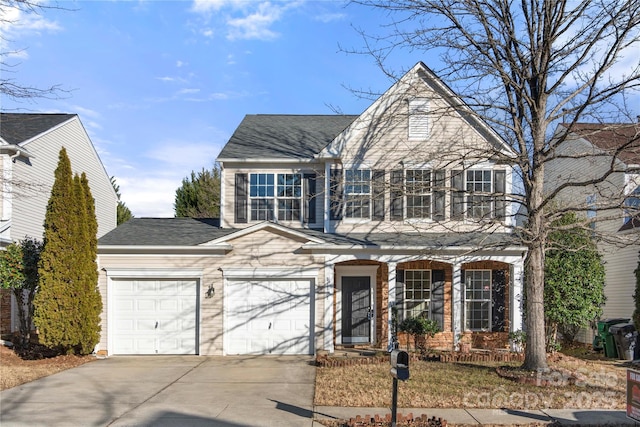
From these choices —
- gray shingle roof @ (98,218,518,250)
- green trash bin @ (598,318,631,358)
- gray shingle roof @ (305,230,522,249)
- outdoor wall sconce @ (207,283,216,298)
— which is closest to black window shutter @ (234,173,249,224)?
gray shingle roof @ (98,218,518,250)

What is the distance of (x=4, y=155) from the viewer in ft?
54.3

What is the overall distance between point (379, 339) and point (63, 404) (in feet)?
Answer: 30.4

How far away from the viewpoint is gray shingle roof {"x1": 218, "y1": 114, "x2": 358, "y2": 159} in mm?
16766

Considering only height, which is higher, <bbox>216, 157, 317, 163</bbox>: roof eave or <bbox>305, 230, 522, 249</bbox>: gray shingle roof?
<bbox>216, 157, 317, 163</bbox>: roof eave

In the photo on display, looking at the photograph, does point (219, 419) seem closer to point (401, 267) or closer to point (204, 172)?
point (401, 267)

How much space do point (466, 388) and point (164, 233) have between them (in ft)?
32.2

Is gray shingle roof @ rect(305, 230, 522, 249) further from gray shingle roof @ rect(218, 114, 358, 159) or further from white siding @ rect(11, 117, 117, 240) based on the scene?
white siding @ rect(11, 117, 117, 240)

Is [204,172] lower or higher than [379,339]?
higher

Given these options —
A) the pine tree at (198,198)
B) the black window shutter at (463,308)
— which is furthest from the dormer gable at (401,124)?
the pine tree at (198,198)

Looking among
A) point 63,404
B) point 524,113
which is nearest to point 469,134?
point 524,113

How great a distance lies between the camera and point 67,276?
1391cm

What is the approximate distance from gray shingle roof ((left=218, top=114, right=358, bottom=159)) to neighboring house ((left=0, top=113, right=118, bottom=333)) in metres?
6.05

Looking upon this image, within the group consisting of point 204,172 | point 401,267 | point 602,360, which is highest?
point 204,172

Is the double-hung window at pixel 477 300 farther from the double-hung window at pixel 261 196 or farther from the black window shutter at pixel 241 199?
the black window shutter at pixel 241 199
